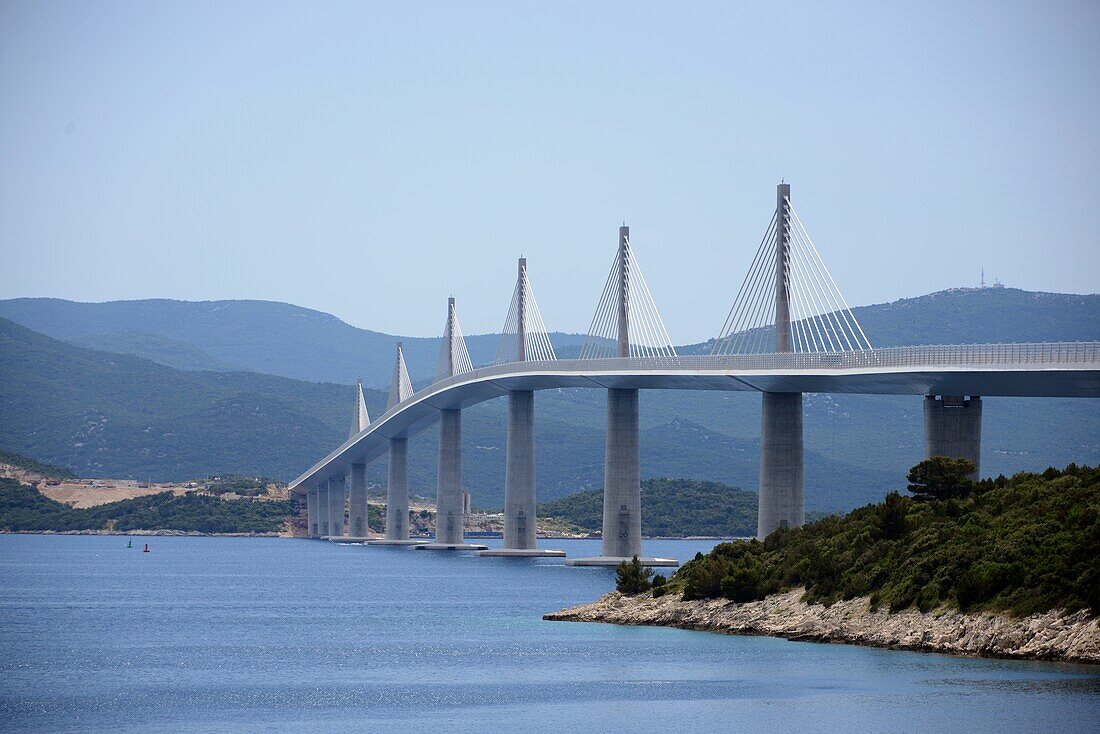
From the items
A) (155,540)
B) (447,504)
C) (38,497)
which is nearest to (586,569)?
(447,504)

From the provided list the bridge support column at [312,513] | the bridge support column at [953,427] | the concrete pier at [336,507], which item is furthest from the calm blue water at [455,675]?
the bridge support column at [312,513]

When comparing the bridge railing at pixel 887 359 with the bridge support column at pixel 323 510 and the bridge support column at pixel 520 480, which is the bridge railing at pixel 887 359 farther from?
the bridge support column at pixel 323 510

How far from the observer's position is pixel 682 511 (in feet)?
620

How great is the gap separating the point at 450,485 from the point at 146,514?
229ft

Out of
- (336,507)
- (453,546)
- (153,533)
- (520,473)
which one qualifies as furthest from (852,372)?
(153,533)

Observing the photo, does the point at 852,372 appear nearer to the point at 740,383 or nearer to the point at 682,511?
the point at 740,383

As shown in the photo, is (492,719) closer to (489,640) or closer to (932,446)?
(489,640)

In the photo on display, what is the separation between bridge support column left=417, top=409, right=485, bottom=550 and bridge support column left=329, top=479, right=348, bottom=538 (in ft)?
134

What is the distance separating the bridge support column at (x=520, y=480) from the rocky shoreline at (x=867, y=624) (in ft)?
139

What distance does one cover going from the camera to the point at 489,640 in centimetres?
5794

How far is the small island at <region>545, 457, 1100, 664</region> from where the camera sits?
150ft

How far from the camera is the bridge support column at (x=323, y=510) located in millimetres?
181250

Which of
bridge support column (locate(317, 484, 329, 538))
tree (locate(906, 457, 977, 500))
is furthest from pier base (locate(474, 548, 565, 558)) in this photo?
bridge support column (locate(317, 484, 329, 538))

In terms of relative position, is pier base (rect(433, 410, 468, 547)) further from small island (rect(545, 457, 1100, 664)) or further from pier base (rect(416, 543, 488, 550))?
small island (rect(545, 457, 1100, 664))
